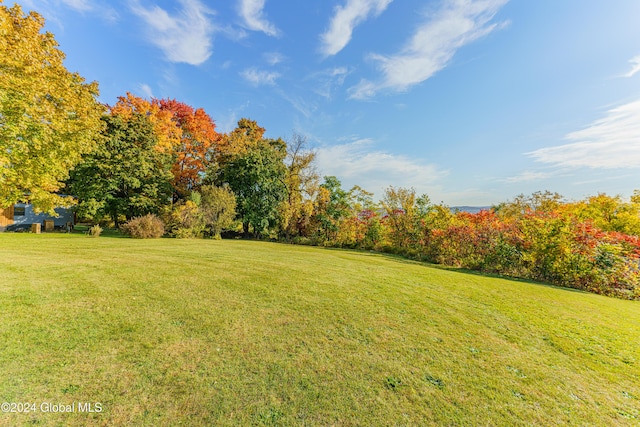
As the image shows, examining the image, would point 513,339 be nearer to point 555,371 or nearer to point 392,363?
point 555,371

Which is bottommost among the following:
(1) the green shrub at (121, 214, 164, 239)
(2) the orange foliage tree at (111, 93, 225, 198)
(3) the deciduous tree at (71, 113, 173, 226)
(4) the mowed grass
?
(4) the mowed grass

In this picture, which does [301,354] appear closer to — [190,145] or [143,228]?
[143,228]

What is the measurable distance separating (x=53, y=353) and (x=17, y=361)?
0.25m

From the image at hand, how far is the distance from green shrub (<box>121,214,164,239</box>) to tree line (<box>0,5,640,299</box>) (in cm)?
12

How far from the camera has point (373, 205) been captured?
Result: 17094mm

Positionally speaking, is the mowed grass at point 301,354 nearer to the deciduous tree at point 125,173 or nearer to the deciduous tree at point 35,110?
the deciduous tree at point 35,110

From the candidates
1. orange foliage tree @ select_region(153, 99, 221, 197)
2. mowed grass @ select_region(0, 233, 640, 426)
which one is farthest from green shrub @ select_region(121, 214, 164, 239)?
mowed grass @ select_region(0, 233, 640, 426)

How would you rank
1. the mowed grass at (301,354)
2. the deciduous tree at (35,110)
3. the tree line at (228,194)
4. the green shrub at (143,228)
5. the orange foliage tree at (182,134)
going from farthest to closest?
the orange foliage tree at (182,134) → the green shrub at (143,228) → the tree line at (228,194) → the deciduous tree at (35,110) → the mowed grass at (301,354)

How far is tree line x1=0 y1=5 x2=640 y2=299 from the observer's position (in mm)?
7281

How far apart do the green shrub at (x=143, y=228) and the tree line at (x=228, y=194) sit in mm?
121

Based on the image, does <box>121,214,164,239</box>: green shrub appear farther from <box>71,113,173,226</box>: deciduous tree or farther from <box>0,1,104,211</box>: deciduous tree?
<box>0,1,104,211</box>: deciduous tree

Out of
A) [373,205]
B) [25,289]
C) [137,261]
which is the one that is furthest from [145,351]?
[373,205]

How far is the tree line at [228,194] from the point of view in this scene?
23.9 ft

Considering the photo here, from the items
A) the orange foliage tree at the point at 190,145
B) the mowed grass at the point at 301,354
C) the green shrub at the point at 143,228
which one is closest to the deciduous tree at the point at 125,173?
the orange foliage tree at the point at 190,145
